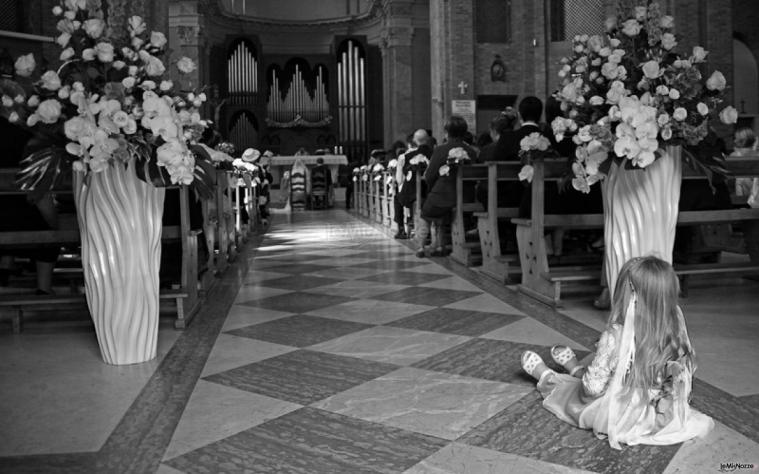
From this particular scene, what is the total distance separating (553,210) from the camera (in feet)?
15.1

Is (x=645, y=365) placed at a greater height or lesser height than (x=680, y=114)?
lesser

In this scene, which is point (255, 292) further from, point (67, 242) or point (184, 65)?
point (184, 65)

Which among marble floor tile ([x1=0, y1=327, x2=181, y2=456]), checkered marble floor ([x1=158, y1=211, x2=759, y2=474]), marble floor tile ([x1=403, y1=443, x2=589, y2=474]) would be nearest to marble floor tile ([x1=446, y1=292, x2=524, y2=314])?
checkered marble floor ([x1=158, y1=211, x2=759, y2=474])

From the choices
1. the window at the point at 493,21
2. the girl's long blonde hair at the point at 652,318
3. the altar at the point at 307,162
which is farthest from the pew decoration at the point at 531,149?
the altar at the point at 307,162

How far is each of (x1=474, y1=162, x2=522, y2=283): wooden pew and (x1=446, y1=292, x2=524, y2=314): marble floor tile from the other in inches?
23.0

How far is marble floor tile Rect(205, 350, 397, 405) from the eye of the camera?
8.64ft

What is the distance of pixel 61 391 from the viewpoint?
271 cm

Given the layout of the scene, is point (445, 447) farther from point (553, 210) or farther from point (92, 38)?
point (553, 210)

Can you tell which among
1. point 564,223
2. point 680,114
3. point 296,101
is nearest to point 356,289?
point 564,223

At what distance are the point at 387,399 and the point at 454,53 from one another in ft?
45.9

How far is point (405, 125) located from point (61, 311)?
1738 centimetres

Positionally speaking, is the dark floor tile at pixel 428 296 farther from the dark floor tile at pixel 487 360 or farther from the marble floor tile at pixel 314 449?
the marble floor tile at pixel 314 449

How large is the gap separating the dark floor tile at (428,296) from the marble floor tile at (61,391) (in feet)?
4.89

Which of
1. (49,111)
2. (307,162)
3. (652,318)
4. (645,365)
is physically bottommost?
(645,365)
